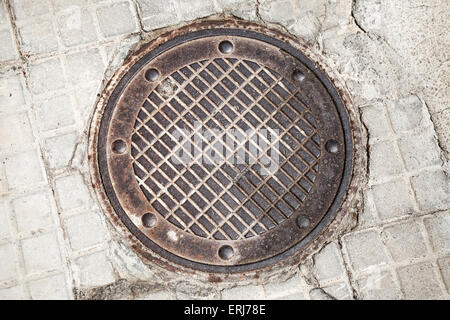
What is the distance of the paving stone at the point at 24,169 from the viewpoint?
1.91m

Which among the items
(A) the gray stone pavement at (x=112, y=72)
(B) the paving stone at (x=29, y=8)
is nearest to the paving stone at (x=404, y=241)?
(A) the gray stone pavement at (x=112, y=72)

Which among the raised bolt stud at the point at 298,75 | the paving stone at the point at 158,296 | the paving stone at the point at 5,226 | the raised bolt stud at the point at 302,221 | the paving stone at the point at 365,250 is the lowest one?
the paving stone at the point at 158,296

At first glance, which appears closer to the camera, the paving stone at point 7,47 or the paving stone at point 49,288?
the paving stone at point 49,288

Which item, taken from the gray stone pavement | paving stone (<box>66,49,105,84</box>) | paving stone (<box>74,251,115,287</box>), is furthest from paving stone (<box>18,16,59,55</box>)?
paving stone (<box>74,251,115,287</box>)

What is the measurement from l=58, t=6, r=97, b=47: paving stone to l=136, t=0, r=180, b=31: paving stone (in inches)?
10.3

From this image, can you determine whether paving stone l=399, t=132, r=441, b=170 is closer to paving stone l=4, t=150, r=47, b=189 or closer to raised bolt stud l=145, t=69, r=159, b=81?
raised bolt stud l=145, t=69, r=159, b=81

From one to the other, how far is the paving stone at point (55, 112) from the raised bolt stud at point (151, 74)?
0.40 m

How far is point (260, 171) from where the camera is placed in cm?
190

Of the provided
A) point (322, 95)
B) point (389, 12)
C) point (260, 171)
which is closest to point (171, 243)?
point (260, 171)

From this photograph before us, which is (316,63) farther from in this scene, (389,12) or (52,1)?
(52,1)

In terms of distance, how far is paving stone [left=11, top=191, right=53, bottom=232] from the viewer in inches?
74.5

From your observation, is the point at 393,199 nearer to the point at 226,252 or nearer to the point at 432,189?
the point at 432,189

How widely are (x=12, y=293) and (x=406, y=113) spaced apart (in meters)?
2.10

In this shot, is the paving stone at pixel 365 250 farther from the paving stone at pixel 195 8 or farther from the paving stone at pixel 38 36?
the paving stone at pixel 38 36
